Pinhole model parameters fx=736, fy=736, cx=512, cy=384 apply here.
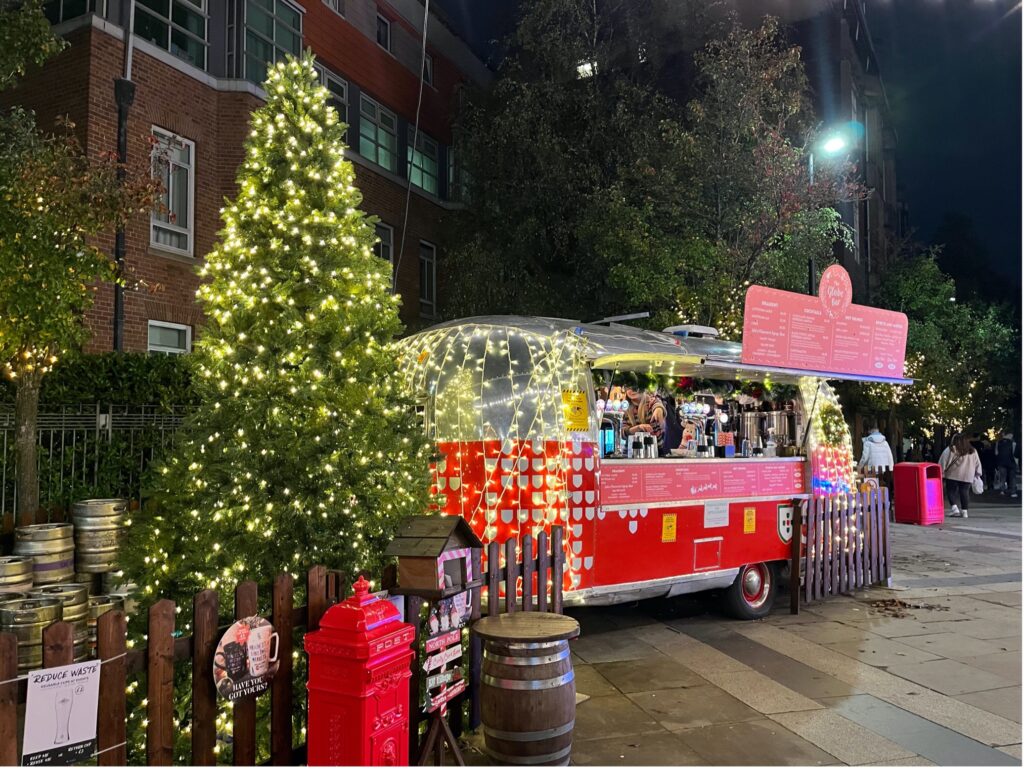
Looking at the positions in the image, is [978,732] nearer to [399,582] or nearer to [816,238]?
[399,582]

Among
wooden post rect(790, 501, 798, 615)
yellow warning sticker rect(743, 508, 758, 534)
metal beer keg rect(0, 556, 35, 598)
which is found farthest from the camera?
wooden post rect(790, 501, 798, 615)

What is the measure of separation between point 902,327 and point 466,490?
20.2 ft

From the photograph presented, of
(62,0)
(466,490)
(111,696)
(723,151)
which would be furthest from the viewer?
(723,151)

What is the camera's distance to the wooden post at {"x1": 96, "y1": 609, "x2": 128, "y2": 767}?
3.08 m

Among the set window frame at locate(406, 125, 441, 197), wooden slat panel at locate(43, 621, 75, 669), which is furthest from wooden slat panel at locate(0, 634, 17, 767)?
window frame at locate(406, 125, 441, 197)

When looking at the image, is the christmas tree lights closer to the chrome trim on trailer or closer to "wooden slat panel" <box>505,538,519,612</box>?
"wooden slat panel" <box>505,538,519,612</box>

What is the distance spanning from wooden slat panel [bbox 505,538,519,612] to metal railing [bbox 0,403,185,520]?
5.66m

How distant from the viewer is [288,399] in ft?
16.8

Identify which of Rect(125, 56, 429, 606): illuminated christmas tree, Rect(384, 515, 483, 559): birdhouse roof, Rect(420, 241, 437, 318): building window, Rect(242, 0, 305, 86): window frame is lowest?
Rect(384, 515, 483, 559): birdhouse roof

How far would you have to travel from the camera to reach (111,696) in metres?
3.12

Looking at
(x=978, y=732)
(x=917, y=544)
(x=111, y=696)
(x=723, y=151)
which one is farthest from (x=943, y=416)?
(x=111, y=696)

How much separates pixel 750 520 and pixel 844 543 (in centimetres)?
167

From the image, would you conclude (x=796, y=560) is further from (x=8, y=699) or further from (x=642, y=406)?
(x=8, y=699)

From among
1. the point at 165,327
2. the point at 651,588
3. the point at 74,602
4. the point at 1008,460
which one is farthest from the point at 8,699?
the point at 1008,460
